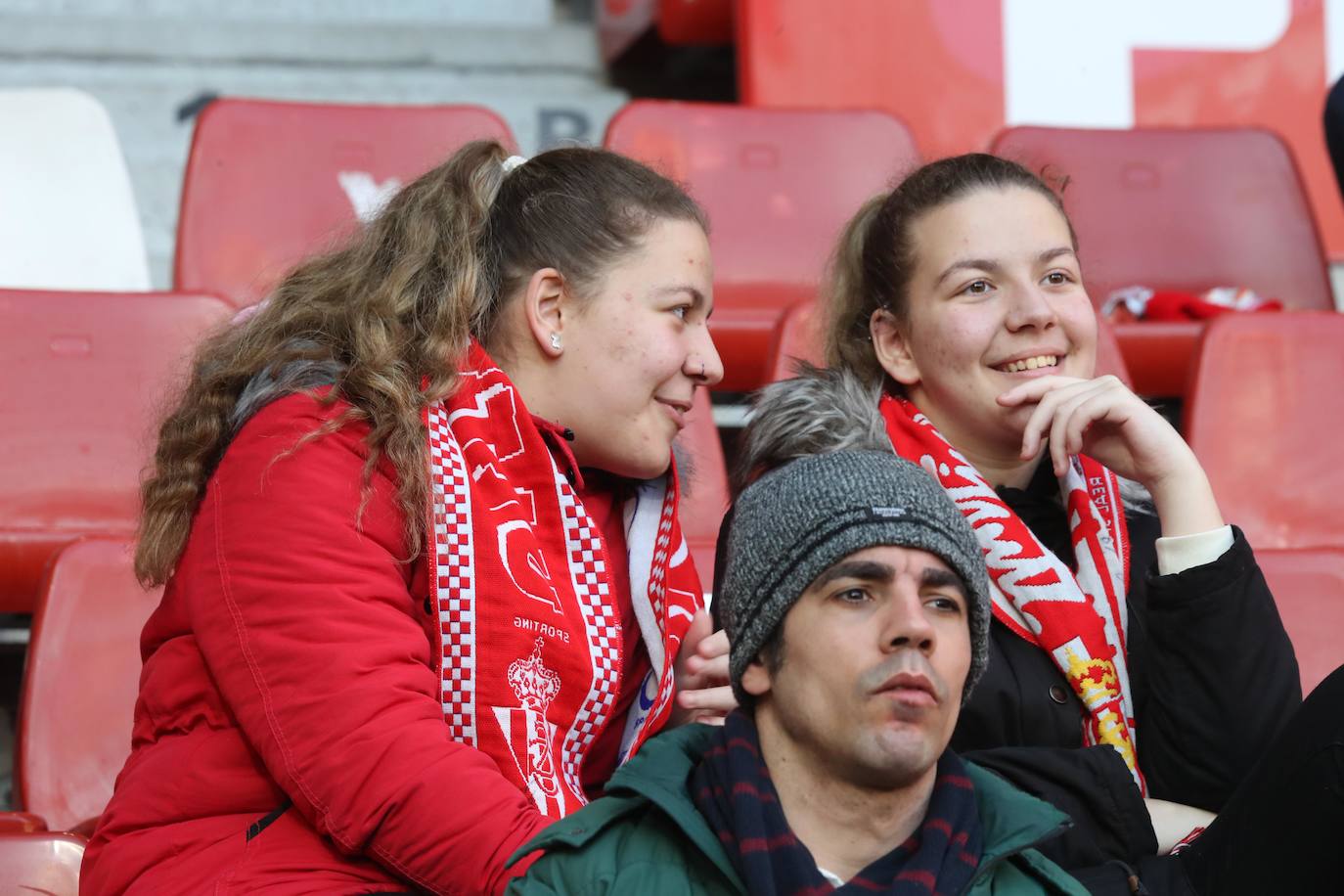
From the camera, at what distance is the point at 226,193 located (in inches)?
137

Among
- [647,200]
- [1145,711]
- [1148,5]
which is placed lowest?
[1145,711]

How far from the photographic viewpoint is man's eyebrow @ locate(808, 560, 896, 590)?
4.62ft

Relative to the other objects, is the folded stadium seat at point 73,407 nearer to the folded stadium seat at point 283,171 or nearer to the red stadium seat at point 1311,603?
the folded stadium seat at point 283,171

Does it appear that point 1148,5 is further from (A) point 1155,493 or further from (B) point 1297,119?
(A) point 1155,493

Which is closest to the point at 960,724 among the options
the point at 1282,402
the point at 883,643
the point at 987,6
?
the point at 883,643

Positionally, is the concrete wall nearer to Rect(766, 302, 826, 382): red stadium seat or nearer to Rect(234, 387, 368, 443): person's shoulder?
Rect(766, 302, 826, 382): red stadium seat

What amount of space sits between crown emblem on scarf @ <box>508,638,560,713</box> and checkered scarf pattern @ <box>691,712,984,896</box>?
0.32 meters

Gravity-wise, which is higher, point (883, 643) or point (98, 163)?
point (98, 163)

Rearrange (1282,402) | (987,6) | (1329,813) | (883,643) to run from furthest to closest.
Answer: (987,6), (1282,402), (1329,813), (883,643)

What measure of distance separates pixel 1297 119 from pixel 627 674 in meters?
3.20

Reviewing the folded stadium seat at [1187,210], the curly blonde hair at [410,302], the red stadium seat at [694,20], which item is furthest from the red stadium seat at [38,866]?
the red stadium seat at [694,20]

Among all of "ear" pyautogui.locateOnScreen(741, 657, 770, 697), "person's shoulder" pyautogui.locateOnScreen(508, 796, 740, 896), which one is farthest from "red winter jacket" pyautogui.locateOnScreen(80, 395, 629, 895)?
"ear" pyautogui.locateOnScreen(741, 657, 770, 697)

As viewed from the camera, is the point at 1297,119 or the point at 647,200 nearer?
the point at 647,200

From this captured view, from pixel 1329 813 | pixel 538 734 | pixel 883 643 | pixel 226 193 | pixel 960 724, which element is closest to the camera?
pixel 883 643
